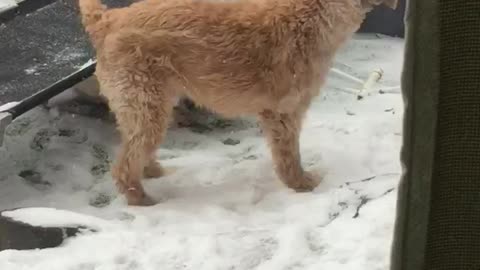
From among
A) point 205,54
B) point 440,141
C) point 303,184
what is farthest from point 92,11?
point 440,141

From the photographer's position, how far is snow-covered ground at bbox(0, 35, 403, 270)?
2.26m

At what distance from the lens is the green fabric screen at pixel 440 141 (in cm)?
134

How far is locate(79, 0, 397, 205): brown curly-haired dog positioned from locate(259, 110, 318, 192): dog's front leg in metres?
0.03

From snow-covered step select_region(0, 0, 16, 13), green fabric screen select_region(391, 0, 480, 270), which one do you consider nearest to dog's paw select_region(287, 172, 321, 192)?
green fabric screen select_region(391, 0, 480, 270)

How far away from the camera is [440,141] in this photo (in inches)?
55.2

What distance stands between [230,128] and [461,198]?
2173mm

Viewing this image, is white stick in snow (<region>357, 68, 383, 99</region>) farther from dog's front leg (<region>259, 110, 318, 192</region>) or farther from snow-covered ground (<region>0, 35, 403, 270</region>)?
dog's front leg (<region>259, 110, 318, 192</region>)

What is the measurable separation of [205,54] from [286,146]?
441 mm

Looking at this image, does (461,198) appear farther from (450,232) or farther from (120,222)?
(120,222)

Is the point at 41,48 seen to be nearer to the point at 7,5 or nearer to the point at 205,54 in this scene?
the point at 7,5

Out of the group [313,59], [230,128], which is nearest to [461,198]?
[313,59]

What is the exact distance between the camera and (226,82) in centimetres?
279

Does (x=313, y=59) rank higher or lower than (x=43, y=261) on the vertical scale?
higher

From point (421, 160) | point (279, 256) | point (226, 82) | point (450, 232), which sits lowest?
point (279, 256)
